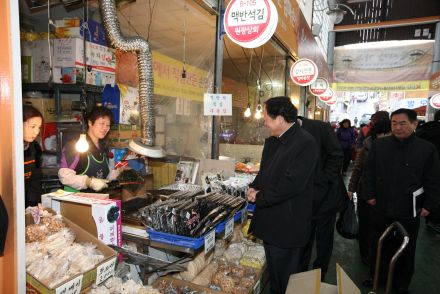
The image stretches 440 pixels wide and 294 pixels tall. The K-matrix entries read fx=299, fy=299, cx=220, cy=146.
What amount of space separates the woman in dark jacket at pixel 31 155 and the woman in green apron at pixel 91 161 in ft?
0.79

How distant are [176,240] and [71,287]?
0.71 metres

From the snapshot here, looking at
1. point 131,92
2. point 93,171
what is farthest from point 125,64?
point 93,171

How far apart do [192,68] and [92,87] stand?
184 centimetres

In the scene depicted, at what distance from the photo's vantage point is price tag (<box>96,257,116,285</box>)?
156 cm

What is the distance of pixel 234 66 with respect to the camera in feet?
25.9

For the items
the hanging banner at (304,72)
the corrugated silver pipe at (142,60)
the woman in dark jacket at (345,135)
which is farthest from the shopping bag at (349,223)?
the woman in dark jacket at (345,135)

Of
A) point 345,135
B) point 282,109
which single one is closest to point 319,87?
point 345,135

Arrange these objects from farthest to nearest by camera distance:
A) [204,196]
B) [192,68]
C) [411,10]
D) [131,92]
→ [411,10] < [192,68] < [131,92] < [204,196]

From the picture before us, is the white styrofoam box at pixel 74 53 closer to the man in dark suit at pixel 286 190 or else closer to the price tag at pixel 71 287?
the man in dark suit at pixel 286 190

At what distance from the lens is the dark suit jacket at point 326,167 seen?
121 inches

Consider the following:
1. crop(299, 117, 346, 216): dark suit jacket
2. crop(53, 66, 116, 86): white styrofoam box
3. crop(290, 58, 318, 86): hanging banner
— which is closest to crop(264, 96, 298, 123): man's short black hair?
crop(299, 117, 346, 216): dark suit jacket

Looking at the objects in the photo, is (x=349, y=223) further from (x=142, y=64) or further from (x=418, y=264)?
(x=142, y=64)

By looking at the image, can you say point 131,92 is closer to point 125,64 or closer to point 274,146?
point 125,64

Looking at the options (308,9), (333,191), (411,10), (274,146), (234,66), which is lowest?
(333,191)
